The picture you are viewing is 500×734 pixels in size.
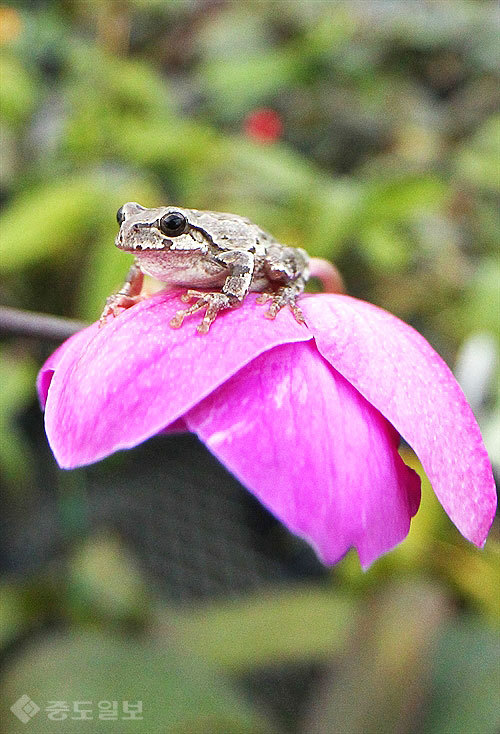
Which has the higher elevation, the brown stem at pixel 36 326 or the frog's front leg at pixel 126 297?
the frog's front leg at pixel 126 297

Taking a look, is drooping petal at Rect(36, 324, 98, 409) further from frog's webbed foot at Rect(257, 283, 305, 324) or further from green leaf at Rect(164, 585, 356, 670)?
green leaf at Rect(164, 585, 356, 670)

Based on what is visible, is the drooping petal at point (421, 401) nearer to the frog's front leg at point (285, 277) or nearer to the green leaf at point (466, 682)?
the frog's front leg at point (285, 277)

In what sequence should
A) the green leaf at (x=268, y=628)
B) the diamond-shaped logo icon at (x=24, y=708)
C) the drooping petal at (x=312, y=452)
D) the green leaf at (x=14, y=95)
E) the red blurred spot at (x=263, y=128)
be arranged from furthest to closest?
the red blurred spot at (x=263, y=128)
the green leaf at (x=14, y=95)
the green leaf at (x=268, y=628)
the diamond-shaped logo icon at (x=24, y=708)
the drooping petal at (x=312, y=452)

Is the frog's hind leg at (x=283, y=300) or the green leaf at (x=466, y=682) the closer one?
the frog's hind leg at (x=283, y=300)

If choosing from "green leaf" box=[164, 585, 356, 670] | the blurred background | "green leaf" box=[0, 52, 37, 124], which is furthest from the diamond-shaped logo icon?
"green leaf" box=[0, 52, 37, 124]

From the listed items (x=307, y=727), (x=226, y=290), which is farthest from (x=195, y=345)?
(x=307, y=727)

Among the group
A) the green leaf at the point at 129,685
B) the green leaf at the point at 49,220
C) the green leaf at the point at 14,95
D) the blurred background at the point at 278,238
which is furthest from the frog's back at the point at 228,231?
the green leaf at the point at 14,95

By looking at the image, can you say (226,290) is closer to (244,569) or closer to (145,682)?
(145,682)

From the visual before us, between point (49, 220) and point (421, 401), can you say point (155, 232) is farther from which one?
point (49, 220)
